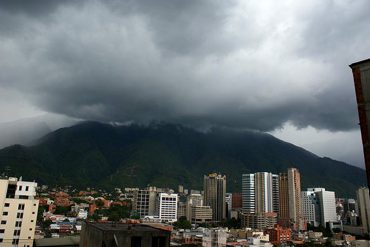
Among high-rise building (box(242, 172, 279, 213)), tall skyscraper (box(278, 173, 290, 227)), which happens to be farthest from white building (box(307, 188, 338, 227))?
high-rise building (box(242, 172, 279, 213))

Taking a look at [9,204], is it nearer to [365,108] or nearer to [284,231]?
[365,108]

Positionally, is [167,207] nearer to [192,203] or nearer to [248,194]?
[192,203]

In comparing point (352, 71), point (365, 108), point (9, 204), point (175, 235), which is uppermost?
point (352, 71)

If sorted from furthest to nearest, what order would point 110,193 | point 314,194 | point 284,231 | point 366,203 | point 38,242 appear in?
point 110,193 → point 314,194 → point 366,203 → point 284,231 → point 38,242

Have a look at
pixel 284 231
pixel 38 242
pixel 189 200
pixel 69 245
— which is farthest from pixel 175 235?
pixel 189 200

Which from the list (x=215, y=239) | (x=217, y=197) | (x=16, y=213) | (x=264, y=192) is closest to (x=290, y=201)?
(x=264, y=192)

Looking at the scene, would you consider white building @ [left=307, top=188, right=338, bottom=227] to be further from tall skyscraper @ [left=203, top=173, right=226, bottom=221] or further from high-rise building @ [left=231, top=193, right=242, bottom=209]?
tall skyscraper @ [left=203, top=173, right=226, bottom=221]
